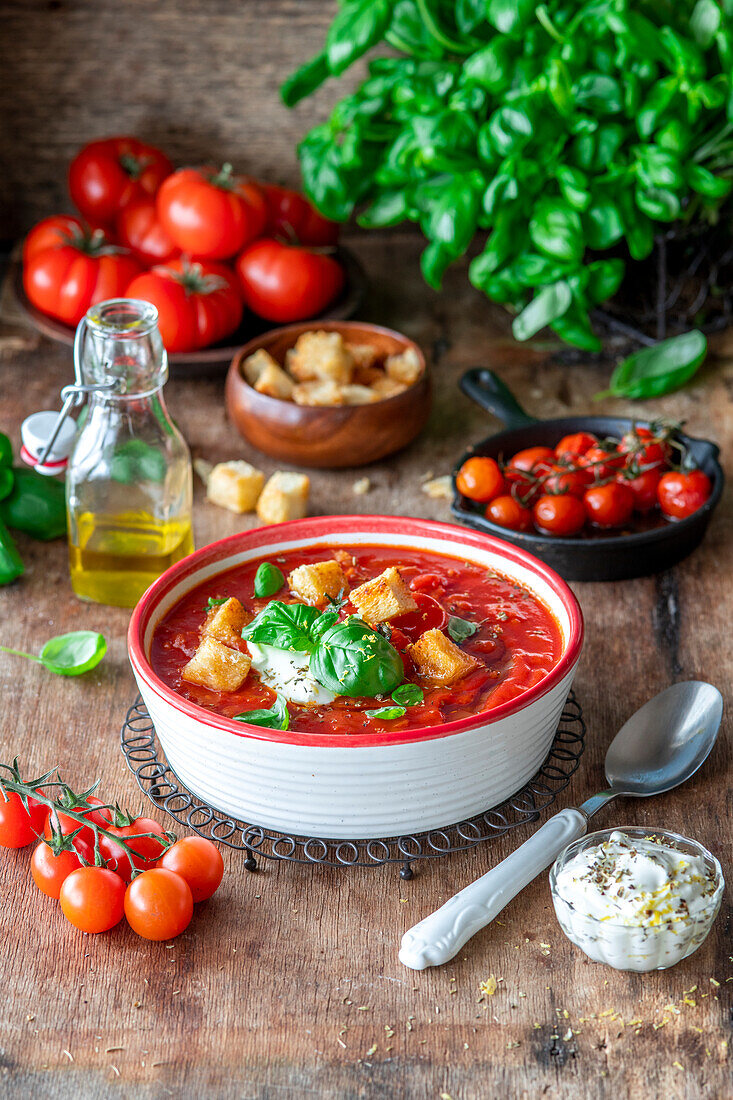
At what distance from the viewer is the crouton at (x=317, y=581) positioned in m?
1.65

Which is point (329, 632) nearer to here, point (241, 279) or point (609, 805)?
point (609, 805)

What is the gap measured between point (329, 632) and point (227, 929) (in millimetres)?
397

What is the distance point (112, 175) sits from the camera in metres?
3.04

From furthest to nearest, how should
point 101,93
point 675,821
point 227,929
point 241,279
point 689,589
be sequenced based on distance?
point 101,93 < point 241,279 < point 689,589 < point 675,821 < point 227,929

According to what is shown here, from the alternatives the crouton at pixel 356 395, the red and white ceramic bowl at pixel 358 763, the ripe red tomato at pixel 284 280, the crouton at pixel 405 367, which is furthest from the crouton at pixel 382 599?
the ripe red tomato at pixel 284 280

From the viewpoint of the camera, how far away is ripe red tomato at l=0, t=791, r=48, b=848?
58.9 inches

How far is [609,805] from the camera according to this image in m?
1.62

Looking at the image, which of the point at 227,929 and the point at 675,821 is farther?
the point at 675,821

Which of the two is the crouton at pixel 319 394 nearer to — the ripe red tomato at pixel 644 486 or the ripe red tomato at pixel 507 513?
the ripe red tomato at pixel 507 513

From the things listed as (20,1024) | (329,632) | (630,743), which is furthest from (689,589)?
(20,1024)

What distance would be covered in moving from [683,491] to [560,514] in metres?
0.25

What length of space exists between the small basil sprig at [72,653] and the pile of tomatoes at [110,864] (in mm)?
367

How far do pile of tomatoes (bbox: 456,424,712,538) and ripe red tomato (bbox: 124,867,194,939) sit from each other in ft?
3.46

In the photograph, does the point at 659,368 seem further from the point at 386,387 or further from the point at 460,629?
the point at 460,629
